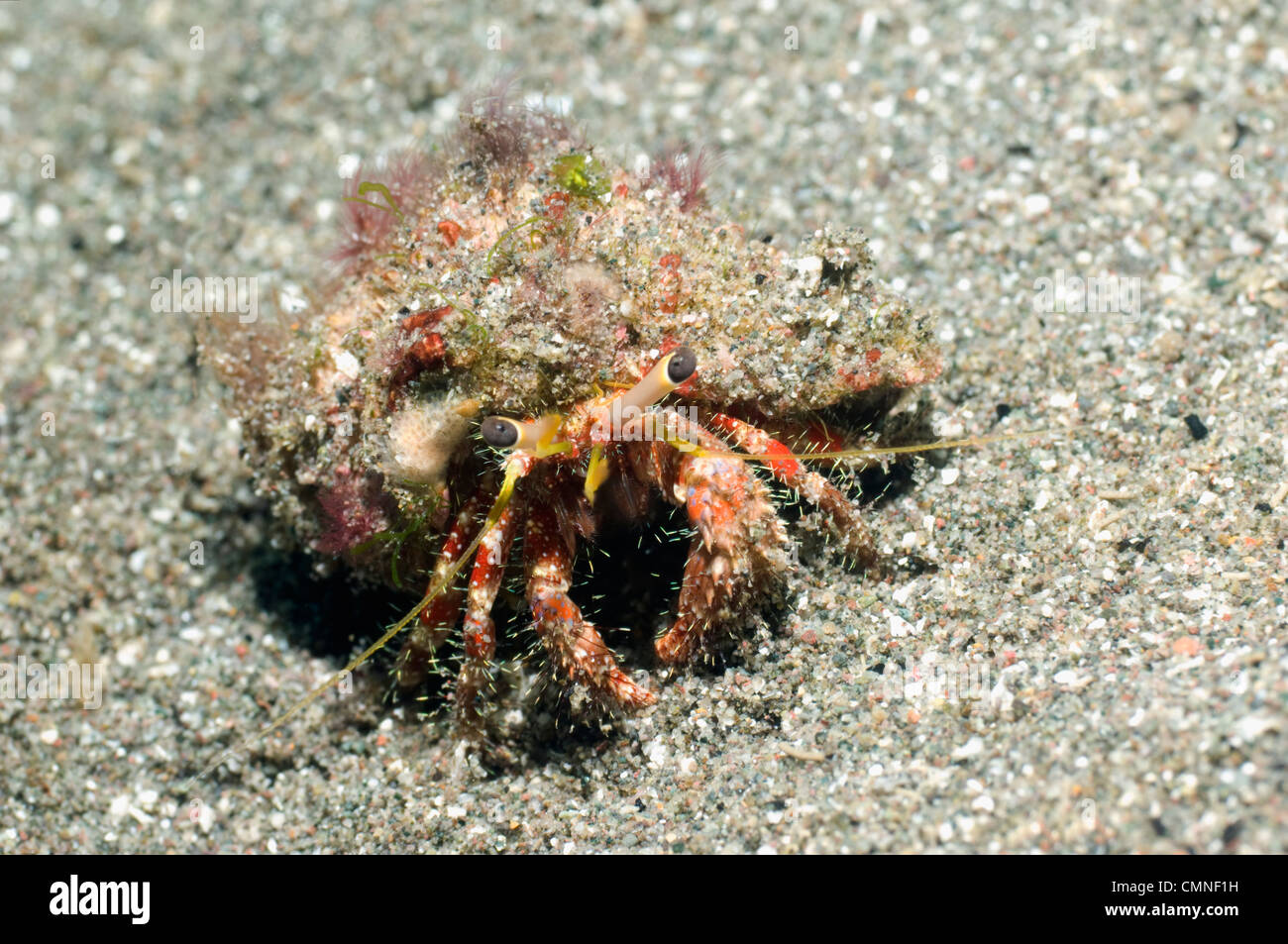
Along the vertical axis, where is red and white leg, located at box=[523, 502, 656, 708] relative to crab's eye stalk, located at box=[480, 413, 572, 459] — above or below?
below

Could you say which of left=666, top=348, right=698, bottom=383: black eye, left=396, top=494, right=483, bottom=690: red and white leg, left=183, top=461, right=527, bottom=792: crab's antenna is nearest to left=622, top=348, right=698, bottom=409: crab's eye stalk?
left=666, top=348, right=698, bottom=383: black eye

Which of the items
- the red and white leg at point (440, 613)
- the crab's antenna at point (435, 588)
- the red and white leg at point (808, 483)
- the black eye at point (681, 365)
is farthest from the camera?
the red and white leg at point (440, 613)

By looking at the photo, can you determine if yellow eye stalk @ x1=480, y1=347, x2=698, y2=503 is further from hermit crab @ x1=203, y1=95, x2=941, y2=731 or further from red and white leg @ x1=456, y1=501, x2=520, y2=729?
red and white leg @ x1=456, y1=501, x2=520, y2=729

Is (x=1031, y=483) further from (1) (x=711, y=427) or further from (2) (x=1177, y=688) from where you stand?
(1) (x=711, y=427)

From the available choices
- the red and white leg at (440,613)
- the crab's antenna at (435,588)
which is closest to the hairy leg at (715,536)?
the crab's antenna at (435,588)

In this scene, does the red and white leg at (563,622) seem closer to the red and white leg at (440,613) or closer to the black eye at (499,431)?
the red and white leg at (440,613)

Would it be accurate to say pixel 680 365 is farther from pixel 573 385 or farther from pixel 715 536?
pixel 715 536

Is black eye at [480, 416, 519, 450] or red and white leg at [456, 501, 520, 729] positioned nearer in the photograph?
black eye at [480, 416, 519, 450]
